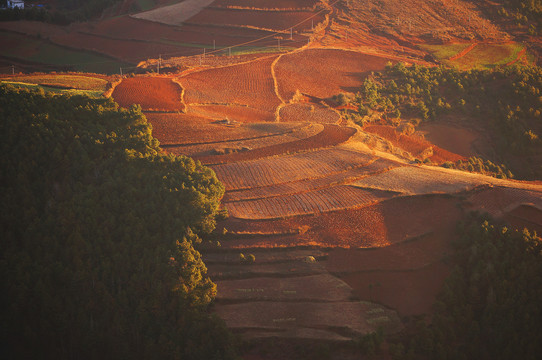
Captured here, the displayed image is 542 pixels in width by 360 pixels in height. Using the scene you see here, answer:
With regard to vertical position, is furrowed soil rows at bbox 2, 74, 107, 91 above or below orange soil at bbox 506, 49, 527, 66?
below

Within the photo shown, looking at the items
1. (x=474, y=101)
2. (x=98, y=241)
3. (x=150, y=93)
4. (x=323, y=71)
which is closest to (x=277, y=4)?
(x=323, y=71)

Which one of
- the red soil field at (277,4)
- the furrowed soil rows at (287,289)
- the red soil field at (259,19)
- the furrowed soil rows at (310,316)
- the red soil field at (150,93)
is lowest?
the furrowed soil rows at (310,316)

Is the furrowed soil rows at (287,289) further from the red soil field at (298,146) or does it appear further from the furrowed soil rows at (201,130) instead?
the furrowed soil rows at (201,130)

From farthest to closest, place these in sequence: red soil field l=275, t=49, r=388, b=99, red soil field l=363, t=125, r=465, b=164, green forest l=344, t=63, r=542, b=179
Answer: red soil field l=275, t=49, r=388, b=99 < green forest l=344, t=63, r=542, b=179 < red soil field l=363, t=125, r=465, b=164

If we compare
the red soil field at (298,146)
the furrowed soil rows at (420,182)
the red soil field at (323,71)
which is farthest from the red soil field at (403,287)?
the red soil field at (323,71)

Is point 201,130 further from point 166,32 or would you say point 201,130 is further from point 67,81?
point 166,32

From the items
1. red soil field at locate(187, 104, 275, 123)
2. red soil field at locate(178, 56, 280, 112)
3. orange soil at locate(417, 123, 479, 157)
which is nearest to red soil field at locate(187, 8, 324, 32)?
red soil field at locate(178, 56, 280, 112)

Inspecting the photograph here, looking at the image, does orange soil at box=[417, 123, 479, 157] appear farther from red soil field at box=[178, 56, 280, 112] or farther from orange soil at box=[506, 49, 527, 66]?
orange soil at box=[506, 49, 527, 66]
